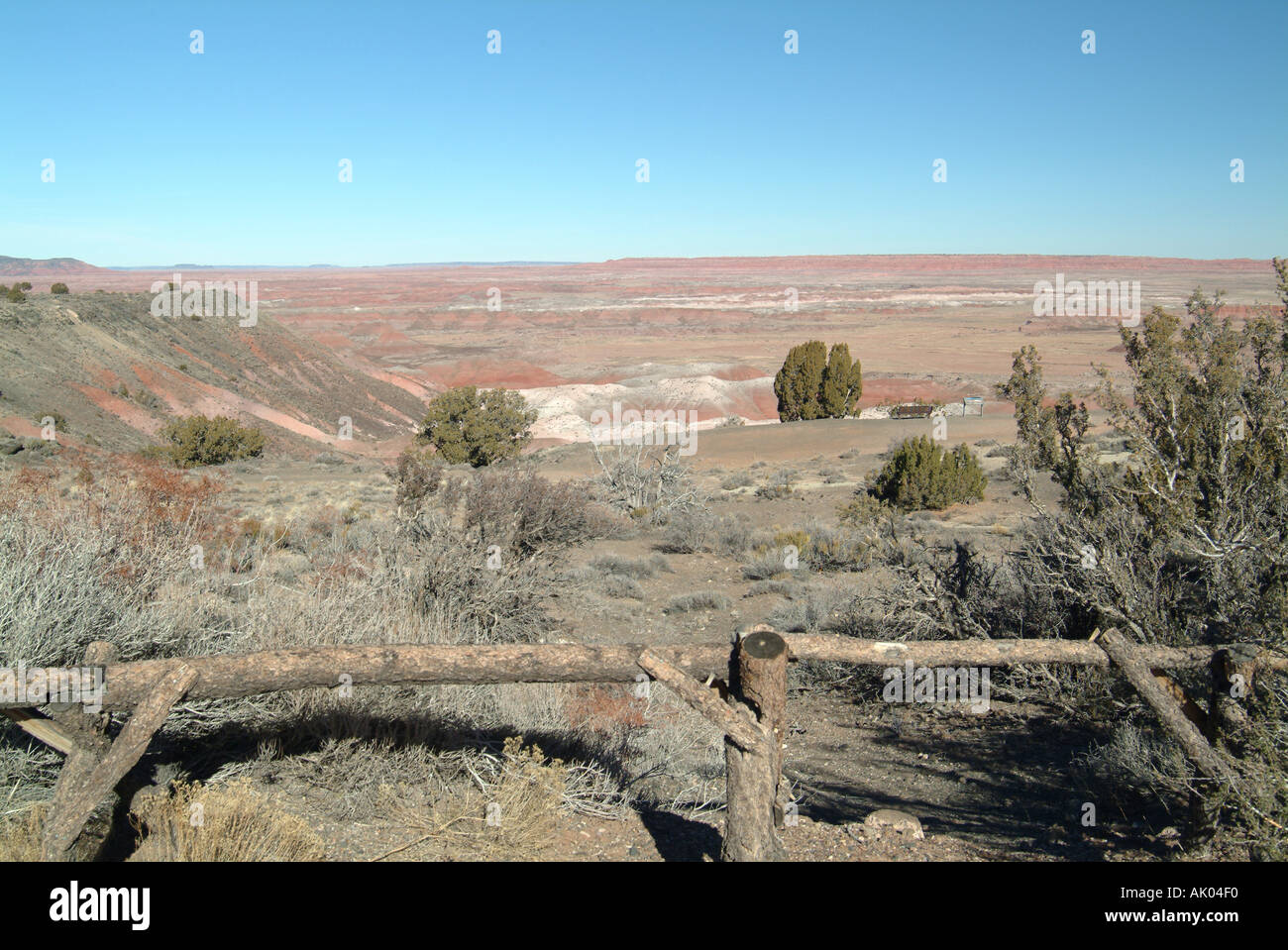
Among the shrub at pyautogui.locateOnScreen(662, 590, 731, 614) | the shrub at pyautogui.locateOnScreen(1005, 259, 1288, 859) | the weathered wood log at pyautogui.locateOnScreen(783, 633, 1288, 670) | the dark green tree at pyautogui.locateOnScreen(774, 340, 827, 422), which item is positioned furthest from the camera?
the dark green tree at pyautogui.locateOnScreen(774, 340, 827, 422)

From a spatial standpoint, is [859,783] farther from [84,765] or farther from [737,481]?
[737,481]

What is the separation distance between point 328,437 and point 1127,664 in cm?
3458

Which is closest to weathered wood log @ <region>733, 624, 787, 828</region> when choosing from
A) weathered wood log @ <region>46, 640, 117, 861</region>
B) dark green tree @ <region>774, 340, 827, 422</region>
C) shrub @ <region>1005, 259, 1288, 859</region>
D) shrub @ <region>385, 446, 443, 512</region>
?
weathered wood log @ <region>46, 640, 117, 861</region>

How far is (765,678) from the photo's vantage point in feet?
9.68

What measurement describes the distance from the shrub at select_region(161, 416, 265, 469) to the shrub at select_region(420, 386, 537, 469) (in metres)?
5.19

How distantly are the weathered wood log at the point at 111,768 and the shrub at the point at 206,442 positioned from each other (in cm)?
2224

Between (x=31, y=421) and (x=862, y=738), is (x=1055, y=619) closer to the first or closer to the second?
A: (x=862, y=738)

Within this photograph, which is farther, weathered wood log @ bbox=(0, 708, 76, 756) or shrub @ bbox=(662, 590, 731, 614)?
shrub @ bbox=(662, 590, 731, 614)

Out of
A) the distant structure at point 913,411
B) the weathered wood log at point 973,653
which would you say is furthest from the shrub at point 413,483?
the distant structure at point 913,411

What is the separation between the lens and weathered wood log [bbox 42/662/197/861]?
279 centimetres

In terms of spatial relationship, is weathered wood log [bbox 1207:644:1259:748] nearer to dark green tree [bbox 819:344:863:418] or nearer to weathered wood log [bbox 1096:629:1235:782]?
weathered wood log [bbox 1096:629:1235:782]

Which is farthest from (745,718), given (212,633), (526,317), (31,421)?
(526,317)

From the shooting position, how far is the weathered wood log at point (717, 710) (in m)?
2.89
